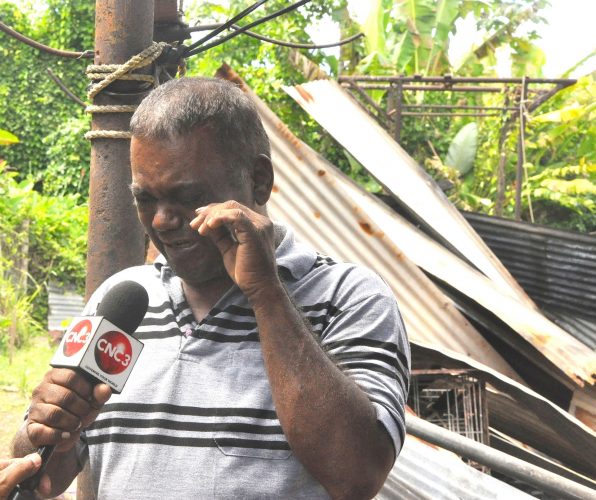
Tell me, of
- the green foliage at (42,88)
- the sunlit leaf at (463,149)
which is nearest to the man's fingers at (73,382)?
the sunlit leaf at (463,149)

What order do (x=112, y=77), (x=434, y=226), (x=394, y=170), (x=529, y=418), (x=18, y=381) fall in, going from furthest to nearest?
1. (x=18, y=381)
2. (x=394, y=170)
3. (x=434, y=226)
4. (x=529, y=418)
5. (x=112, y=77)

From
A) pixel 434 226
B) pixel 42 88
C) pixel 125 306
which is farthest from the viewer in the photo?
pixel 42 88

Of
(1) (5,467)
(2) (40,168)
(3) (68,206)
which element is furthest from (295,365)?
(2) (40,168)

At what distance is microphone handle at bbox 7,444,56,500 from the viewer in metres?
1.36

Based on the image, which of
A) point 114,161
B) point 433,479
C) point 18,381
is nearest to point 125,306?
point 114,161

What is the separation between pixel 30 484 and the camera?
1.38 meters

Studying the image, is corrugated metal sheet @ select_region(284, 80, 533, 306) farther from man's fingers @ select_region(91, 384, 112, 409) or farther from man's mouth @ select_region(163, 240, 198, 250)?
→ man's fingers @ select_region(91, 384, 112, 409)

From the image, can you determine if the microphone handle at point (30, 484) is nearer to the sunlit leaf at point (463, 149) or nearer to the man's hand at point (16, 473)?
the man's hand at point (16, 473)

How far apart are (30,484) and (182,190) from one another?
60cm

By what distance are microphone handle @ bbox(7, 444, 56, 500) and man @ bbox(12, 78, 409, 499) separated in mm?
74

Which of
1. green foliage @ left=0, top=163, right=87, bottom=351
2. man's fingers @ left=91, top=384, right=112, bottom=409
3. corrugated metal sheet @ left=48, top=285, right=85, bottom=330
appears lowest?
corrugated metal sheet @ left=48, top=285, right=85, bottom=330

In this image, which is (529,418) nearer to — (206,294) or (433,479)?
(433,479)

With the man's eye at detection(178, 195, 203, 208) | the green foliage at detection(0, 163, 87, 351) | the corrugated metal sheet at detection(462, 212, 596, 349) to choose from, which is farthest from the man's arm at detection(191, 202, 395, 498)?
the green foliage at detection(0, 163, 87, 351)

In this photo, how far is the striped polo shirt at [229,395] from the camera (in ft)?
5.38
